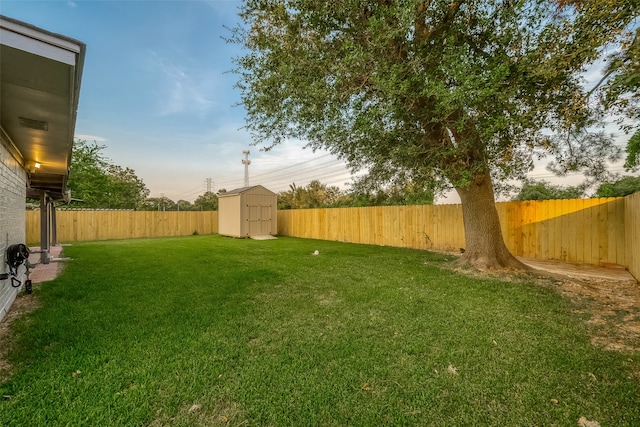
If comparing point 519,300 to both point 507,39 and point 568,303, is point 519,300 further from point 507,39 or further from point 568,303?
point 507,39

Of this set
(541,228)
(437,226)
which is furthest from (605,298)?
(437,226)

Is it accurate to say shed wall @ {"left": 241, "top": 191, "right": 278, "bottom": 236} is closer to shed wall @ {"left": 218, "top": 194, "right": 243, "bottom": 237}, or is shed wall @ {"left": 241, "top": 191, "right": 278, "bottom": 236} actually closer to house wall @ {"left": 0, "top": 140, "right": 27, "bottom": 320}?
shed wall @ {"left": 218, "top": 194, "right": 243, "bottom": 237}

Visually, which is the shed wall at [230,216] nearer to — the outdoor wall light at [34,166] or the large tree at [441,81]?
the large tree at [441,81]

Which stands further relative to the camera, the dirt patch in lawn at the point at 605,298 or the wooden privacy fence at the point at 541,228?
the wooden privacy fence at the point at 541,228

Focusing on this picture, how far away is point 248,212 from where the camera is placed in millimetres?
13602

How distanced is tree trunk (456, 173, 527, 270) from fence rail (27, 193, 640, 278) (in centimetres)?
198

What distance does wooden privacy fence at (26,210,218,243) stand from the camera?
12266mm

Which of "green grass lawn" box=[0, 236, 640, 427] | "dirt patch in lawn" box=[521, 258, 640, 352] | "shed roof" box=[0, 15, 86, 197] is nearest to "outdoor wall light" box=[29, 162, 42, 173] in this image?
"shed roof" box=[0, 15, 86, 197]

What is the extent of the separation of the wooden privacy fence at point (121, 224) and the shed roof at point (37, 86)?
10.4 metres

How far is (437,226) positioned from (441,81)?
5935mm

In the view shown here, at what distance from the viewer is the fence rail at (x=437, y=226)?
6168 mm

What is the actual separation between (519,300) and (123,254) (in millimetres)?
9068

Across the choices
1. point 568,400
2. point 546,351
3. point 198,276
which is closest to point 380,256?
point 198,276

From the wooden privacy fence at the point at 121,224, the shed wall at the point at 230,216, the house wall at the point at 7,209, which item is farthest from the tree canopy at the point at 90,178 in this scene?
the house wall at the point at 7,209
